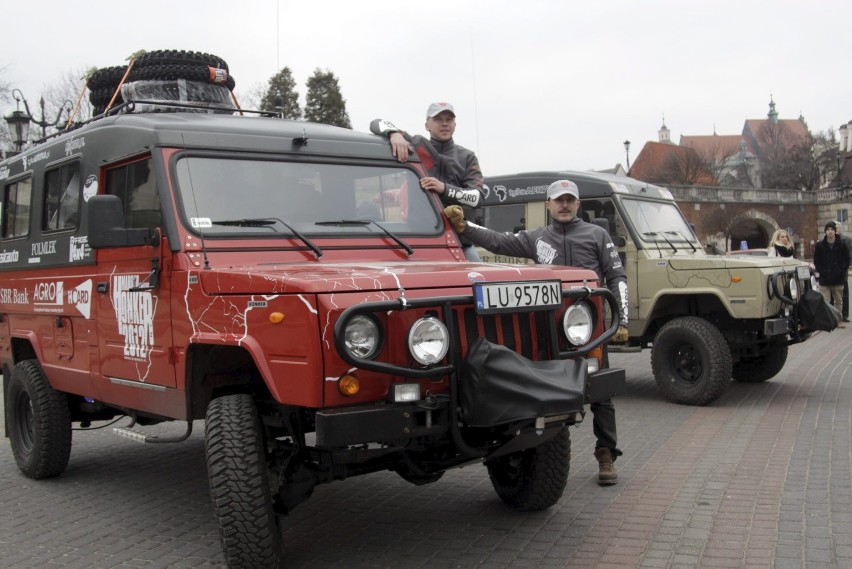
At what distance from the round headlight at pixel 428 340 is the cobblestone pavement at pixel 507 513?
115 cm

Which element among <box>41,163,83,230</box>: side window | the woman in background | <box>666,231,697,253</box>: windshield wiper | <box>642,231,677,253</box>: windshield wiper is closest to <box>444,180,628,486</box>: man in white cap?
<box>41,163,83,230</box>: side window

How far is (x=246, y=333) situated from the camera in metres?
4.03

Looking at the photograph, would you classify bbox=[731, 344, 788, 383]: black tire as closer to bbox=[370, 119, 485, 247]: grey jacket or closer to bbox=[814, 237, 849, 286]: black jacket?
bbox=[370, 119, 485, 247]: grey jacket

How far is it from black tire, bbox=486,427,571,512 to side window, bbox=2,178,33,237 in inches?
155

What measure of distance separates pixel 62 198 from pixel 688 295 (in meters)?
5.98

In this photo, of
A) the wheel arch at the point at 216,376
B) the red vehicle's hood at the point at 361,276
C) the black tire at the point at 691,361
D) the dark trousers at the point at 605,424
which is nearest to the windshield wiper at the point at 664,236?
the black tire at the point at 691,361

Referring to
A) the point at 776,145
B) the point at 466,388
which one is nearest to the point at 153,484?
the point at 466,388

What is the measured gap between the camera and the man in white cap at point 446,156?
586 centimetres

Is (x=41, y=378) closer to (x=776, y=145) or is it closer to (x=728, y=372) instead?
Answer: (x=728, y=372)

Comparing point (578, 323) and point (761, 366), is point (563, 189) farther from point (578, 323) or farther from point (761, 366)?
point (761, 366)

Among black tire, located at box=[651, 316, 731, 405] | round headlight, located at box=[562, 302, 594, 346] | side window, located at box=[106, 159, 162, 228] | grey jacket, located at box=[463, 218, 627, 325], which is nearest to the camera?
round headlight, located at box=[562, 302, 594, 346]

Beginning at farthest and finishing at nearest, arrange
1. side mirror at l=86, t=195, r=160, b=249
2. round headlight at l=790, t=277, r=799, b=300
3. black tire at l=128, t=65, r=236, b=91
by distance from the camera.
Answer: round headlight at l=790, t=277, r=799, b=300 < black tire at l=128, t=65, r=236, b=91 < side mirror at l=86, t=195, r=160, b=249

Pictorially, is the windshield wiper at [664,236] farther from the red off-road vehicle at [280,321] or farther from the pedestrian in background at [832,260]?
the pedestrian in background at [832,260]

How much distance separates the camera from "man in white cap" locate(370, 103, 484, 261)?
5859 millimetres
